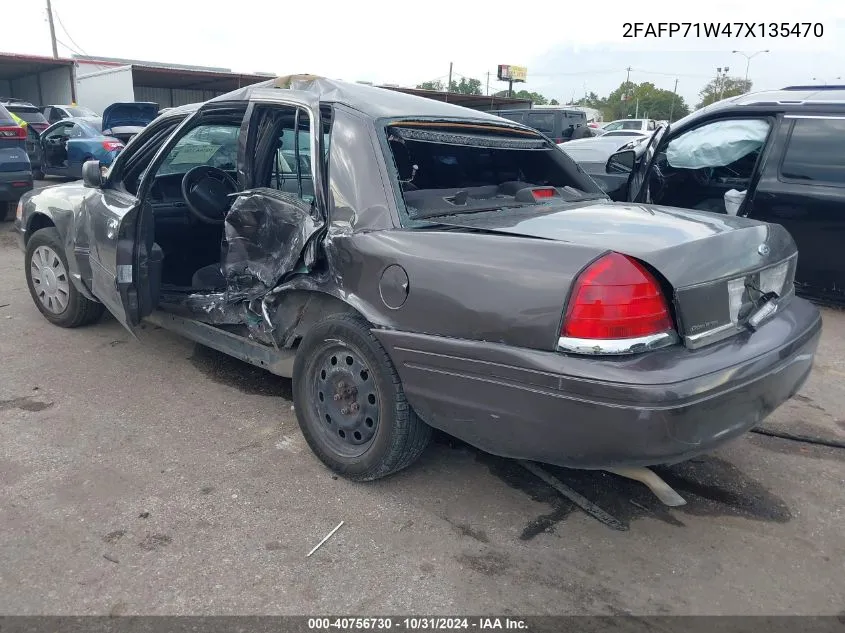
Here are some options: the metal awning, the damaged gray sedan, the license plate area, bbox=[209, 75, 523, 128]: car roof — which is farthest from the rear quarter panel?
the metal awning

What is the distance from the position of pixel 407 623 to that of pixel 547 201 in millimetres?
2112

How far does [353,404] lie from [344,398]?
6 cm

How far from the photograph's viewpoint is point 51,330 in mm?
5031

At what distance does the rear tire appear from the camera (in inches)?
189

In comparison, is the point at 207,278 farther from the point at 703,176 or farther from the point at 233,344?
the point at 703,176

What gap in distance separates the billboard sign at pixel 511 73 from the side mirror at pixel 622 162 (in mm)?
57575

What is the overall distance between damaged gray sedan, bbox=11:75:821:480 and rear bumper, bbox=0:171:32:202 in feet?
18.3

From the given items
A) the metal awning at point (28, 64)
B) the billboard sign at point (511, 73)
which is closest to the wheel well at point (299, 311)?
the metal awning at point (28, 64)

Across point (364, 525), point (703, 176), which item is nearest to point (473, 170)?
point (364, 525)

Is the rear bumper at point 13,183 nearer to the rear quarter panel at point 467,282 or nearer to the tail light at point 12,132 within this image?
the tail light at point 12,132

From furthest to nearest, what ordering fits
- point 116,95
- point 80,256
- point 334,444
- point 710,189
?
1. point 116,95
2. point 710,189
3. point 80,256
4. point 334,444

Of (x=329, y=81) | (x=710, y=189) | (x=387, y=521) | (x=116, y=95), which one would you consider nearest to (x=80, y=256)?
(x=329, y=81)

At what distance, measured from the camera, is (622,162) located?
6.14 meters

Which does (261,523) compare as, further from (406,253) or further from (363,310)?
(406,253)
